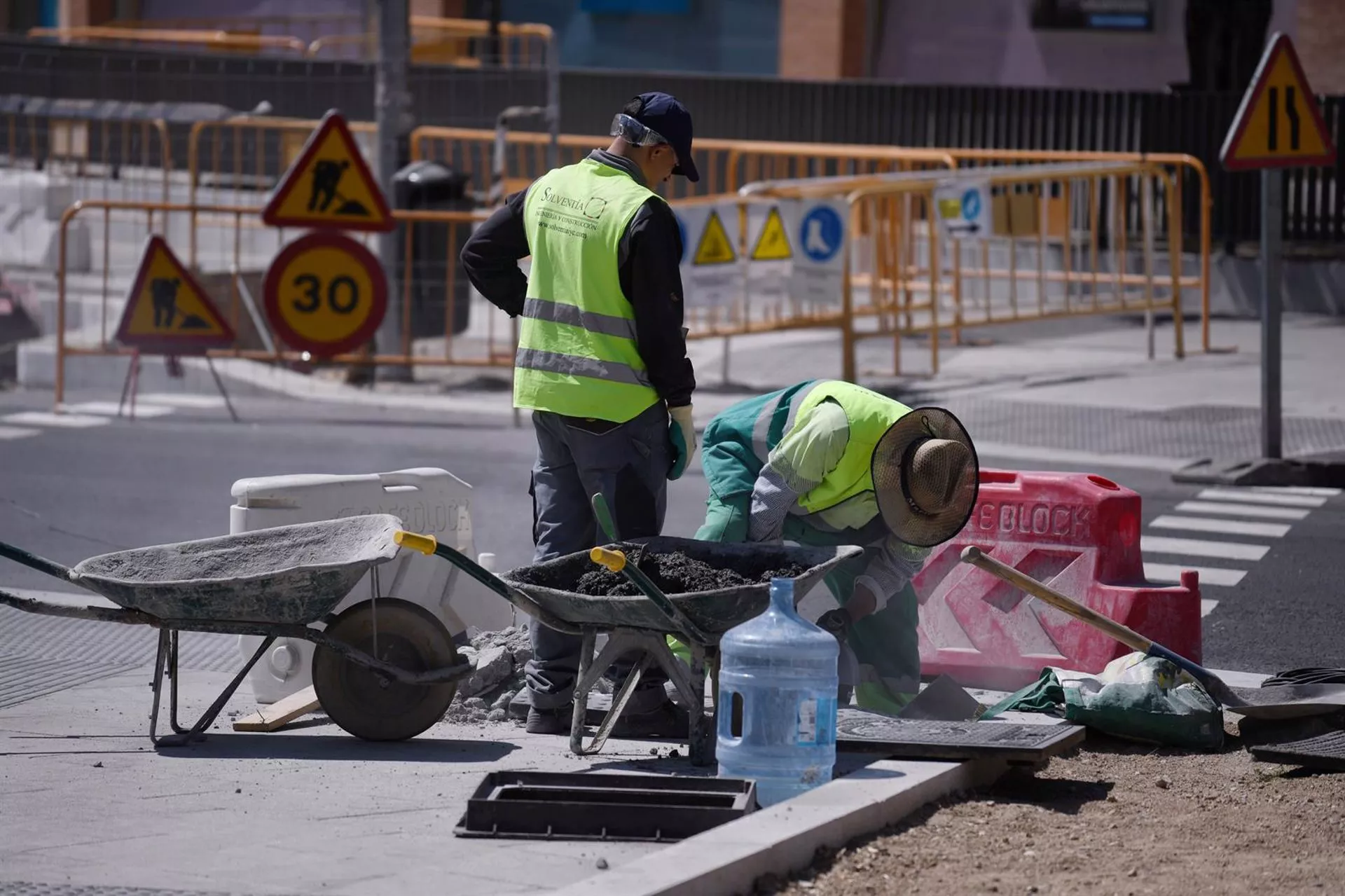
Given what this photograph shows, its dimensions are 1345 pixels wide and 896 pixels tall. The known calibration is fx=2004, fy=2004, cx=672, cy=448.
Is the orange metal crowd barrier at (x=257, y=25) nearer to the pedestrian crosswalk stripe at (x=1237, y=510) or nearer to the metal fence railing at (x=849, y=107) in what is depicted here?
the metal fence railing at (x=849, y=107)

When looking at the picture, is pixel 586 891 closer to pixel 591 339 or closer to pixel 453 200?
pixel 591 339

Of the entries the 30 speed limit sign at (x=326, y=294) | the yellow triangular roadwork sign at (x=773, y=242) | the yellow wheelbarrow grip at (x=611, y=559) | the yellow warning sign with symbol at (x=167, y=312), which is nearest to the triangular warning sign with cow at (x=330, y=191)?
the 30 speed limit sign at (x=326, y=294)

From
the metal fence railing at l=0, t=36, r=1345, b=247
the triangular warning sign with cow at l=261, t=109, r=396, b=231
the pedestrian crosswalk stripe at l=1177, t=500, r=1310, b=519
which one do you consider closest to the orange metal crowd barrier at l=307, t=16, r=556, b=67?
the metal fence railing at l=0, t=36, r=1345, b=247

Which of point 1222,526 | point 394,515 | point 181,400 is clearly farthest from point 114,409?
point 394,515

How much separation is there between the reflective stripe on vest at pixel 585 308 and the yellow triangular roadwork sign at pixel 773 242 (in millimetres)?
8502

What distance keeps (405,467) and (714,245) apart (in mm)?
3667

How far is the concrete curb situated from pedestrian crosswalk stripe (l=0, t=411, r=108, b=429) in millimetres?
9600

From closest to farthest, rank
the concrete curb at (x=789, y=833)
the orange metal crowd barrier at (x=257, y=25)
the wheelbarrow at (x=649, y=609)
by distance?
the concrete curb at (x=789, y=833)
the wheelbarrow at (x=649, y=609)
the orange metal crowd barrier at (x=257, y=25)

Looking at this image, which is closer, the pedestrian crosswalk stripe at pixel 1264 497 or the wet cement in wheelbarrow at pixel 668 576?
the wet cement in wheelbarrow at pixel 668 576

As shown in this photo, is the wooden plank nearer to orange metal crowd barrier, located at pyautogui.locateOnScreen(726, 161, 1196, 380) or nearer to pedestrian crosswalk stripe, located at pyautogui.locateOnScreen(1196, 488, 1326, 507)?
pedestrian crosswalk stripe, located at pyautogui.locateOnScreen(1196, 488, 1326, 507)

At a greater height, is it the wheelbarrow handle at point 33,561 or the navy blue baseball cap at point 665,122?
the navy blue baseball cap at point 665,122

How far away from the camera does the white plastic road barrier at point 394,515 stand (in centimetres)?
703

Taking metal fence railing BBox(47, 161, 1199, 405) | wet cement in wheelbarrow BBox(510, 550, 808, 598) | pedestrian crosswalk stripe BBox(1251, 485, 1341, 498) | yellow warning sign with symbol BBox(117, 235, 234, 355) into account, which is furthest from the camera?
metal fence railing BBox(47, 161, 1199, 405)

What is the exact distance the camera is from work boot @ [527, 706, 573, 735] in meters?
6.51
